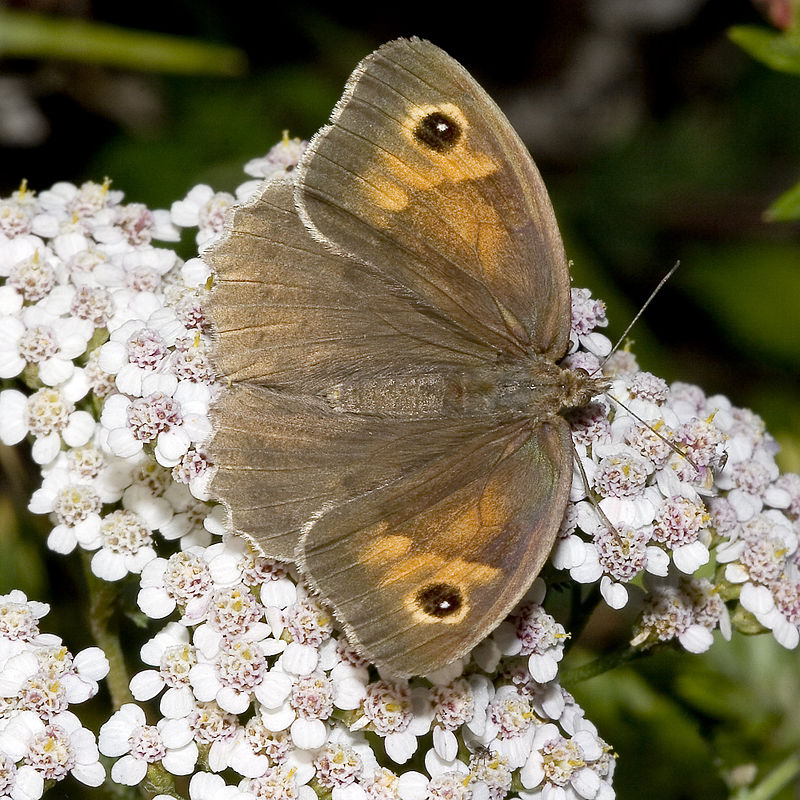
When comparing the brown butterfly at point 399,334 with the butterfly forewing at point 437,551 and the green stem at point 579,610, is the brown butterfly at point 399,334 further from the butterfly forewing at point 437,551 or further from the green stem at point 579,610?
the green stem at point 579,610

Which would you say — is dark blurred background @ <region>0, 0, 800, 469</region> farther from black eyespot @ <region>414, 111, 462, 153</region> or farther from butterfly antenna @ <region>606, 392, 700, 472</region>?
black eyespot @ <region>414, 111, 462, 153</region>

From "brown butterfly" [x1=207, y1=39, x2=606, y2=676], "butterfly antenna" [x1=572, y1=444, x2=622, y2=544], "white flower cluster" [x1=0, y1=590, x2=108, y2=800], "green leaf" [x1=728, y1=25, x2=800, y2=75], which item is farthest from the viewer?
"green leaf" [x1=728, y1=25, x2=800, y2=75]

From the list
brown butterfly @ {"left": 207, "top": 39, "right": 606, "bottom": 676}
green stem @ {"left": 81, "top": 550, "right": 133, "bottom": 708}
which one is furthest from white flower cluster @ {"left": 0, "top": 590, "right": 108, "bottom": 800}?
brown butterfly @ {"left": 207, "top": 39, "right": 606, "bottom": 676}

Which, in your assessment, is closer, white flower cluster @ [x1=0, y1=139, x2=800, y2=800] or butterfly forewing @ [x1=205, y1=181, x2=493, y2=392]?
white flower cluster @ [x1=0, y1=139, x2=800, y2=800]

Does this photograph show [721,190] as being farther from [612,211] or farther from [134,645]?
[134,645]

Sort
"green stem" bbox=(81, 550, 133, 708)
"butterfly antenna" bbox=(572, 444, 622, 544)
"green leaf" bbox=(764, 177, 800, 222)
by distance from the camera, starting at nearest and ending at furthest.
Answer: "butterfly antenna" bbox=(572, 444, 622, 544)
"green stem" bbox=(81, 550, 133, 708)
"green leaf" bbox=(764, 177, 800, 222)

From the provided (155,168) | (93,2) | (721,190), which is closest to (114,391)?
(155,168)

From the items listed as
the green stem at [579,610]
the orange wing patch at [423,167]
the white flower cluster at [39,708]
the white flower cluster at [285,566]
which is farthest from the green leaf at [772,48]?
the white flower cluster at [39,708]
